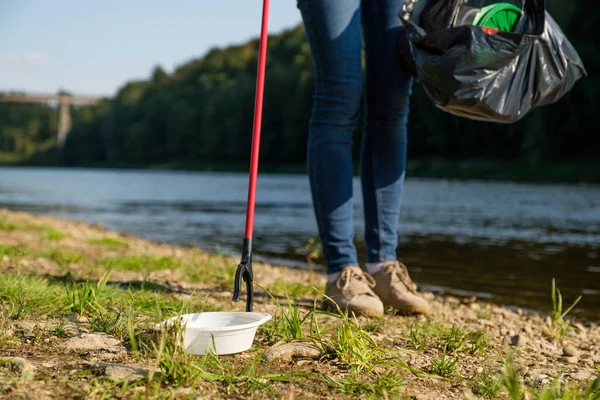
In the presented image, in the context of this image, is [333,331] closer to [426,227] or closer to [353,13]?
Answer: [353,13]

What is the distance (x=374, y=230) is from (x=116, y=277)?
144 cm

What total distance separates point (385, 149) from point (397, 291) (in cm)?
60

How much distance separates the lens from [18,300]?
2.30 meters

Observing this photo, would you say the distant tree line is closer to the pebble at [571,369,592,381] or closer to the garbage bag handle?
the garbage bag handle

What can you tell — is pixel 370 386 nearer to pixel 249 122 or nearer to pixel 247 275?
pixel 247 275

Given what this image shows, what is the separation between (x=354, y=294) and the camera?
105 inches

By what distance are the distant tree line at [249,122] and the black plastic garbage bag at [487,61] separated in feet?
77.1

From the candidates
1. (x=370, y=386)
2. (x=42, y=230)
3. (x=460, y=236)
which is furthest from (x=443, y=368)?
(x=460, y=236)

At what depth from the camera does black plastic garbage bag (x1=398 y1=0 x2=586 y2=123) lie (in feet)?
7.98

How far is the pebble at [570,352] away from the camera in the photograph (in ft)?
7.69

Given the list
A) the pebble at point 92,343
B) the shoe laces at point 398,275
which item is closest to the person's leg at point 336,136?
the shoe laces at point 398,275

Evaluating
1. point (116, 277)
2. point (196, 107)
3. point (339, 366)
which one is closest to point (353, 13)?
A: point (339, 366)

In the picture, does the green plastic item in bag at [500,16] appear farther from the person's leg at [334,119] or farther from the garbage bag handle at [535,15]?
the person's leg at [334,119]

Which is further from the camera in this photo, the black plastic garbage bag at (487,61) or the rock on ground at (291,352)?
the black plastic garbage bag at (487,61)
